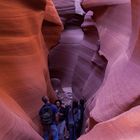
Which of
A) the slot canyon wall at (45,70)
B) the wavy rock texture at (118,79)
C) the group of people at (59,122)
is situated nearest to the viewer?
the wavy rock texture at (118,79)

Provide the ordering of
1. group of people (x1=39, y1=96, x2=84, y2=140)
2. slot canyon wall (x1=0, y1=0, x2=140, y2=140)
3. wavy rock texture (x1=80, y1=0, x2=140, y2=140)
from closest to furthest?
wavy rock texture (x1=80, y1=0, x2=140, y2=140), slot canyon wall (x1=0, y1=0, x2=140, y2=140), group of people (x1=39, y1=96, x2=84, y2=140)

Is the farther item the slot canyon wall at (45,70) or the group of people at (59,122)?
the group of people at (59,122)

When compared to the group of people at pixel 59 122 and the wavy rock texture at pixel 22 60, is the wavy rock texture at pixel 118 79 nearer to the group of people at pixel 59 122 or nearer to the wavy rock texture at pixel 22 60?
the group of people at pixel 59 122

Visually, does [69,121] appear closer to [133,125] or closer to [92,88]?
[92,88]

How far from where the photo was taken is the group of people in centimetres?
92

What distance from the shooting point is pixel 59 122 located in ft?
3.18

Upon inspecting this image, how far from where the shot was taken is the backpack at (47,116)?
3.13 ft

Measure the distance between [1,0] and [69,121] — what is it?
0.37 m

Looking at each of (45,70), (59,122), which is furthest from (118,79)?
(45,70)

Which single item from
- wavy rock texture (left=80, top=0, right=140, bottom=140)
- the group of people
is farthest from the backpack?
wavy rock texture (left=80, top=0, right=140, bottom=140)

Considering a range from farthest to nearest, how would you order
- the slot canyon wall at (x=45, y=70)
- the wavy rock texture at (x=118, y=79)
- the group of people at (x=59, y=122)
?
the group of people at (x=59, y=122) → the slot canyon wall at (x=45, y=70) → the wavy rock texture at (x=118, y=79)

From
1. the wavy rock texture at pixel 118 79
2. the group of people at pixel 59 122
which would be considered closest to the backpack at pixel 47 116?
the group of people at pixel 59 122

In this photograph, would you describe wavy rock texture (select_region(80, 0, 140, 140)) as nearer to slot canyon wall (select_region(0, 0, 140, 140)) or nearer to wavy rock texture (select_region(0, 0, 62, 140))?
slot canyon wall (select_region(0, 0, 140, 140))

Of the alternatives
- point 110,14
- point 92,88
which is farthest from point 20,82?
point 110,14
